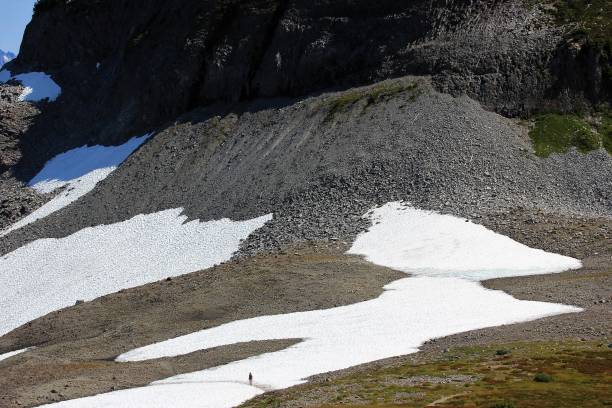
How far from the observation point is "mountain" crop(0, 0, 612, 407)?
44844 millimetres

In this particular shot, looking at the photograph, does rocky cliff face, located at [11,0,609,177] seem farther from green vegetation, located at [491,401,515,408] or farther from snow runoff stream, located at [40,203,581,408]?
green vegetation, located at [491,401,515,408]

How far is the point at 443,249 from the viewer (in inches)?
2687

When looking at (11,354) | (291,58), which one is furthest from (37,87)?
(11,354)

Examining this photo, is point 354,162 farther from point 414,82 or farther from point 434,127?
point 414,82

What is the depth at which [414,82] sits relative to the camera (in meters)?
96.4

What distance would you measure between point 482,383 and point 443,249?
114 ft

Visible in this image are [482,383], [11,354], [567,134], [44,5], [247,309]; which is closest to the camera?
[482,383]

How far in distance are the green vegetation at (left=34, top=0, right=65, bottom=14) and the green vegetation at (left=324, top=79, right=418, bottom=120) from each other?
81738 mm

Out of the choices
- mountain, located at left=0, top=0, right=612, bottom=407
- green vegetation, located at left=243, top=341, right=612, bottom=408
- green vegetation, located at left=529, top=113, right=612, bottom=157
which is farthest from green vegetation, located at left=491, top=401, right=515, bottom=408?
green vegetation, located at left=529, top=113, right=612, bottom=157

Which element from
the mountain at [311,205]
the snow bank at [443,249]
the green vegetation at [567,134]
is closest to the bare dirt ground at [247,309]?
the mountain at [311,205]

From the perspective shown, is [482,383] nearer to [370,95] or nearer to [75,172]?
[370,95]

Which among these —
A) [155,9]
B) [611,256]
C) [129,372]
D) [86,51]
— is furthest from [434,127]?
[86,51]

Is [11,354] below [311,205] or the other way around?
below

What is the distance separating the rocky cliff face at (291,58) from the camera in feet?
311
